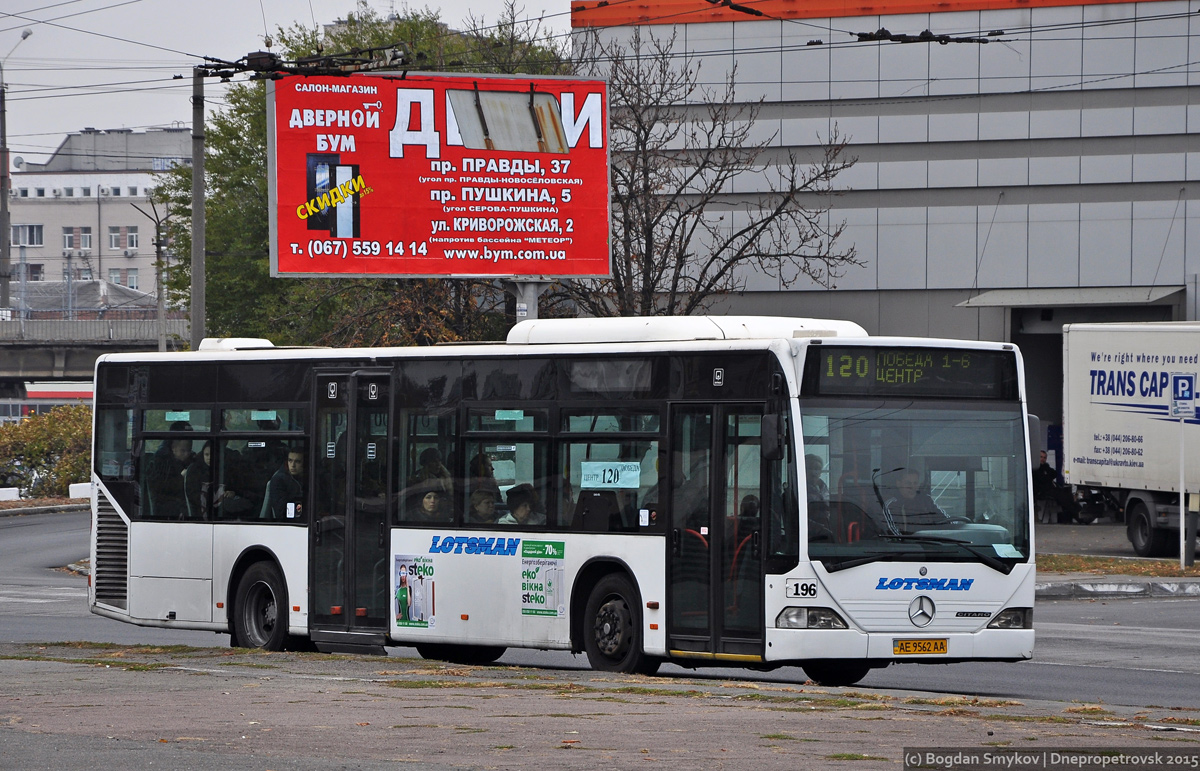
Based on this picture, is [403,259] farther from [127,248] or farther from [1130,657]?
[127,248]

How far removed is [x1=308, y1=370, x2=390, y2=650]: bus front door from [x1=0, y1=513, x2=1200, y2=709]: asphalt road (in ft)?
4.59

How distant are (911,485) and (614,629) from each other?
264 centimetres

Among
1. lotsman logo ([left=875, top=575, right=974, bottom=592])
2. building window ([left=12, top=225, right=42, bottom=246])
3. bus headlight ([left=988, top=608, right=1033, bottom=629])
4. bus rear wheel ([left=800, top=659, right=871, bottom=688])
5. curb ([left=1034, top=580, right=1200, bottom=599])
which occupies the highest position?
building window ([left=12, top=225, right=42, bottom=246])

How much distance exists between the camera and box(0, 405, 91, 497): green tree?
46.6 metres

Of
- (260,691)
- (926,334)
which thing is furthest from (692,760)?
(926,334)

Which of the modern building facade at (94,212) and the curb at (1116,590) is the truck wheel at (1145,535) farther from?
the modern building facade at (94,212)

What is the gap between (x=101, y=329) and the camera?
8444cm

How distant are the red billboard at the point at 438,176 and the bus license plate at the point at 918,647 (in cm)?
1594

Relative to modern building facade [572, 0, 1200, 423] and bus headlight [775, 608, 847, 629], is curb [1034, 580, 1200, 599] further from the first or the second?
modern building facade [572, 0, 1200, 423]

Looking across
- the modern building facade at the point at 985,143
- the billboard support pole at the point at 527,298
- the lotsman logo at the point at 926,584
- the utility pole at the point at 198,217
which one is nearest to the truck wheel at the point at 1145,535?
the modern building facade at the point at 985,143

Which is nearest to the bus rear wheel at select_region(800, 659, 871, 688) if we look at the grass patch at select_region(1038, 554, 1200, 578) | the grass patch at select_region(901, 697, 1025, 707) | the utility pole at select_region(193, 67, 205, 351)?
the grass patch at select_region(901, 697, 1025, 707)

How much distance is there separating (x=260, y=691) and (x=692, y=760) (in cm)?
408

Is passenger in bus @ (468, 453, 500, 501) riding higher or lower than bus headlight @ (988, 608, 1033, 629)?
higher

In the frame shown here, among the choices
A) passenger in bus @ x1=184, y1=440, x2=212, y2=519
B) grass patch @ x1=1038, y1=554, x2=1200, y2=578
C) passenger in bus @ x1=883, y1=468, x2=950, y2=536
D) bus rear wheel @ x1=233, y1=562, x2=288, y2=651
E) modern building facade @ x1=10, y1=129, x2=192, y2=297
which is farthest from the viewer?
modern building facade @ x1=10, y1=129, x2=192, y2=297
